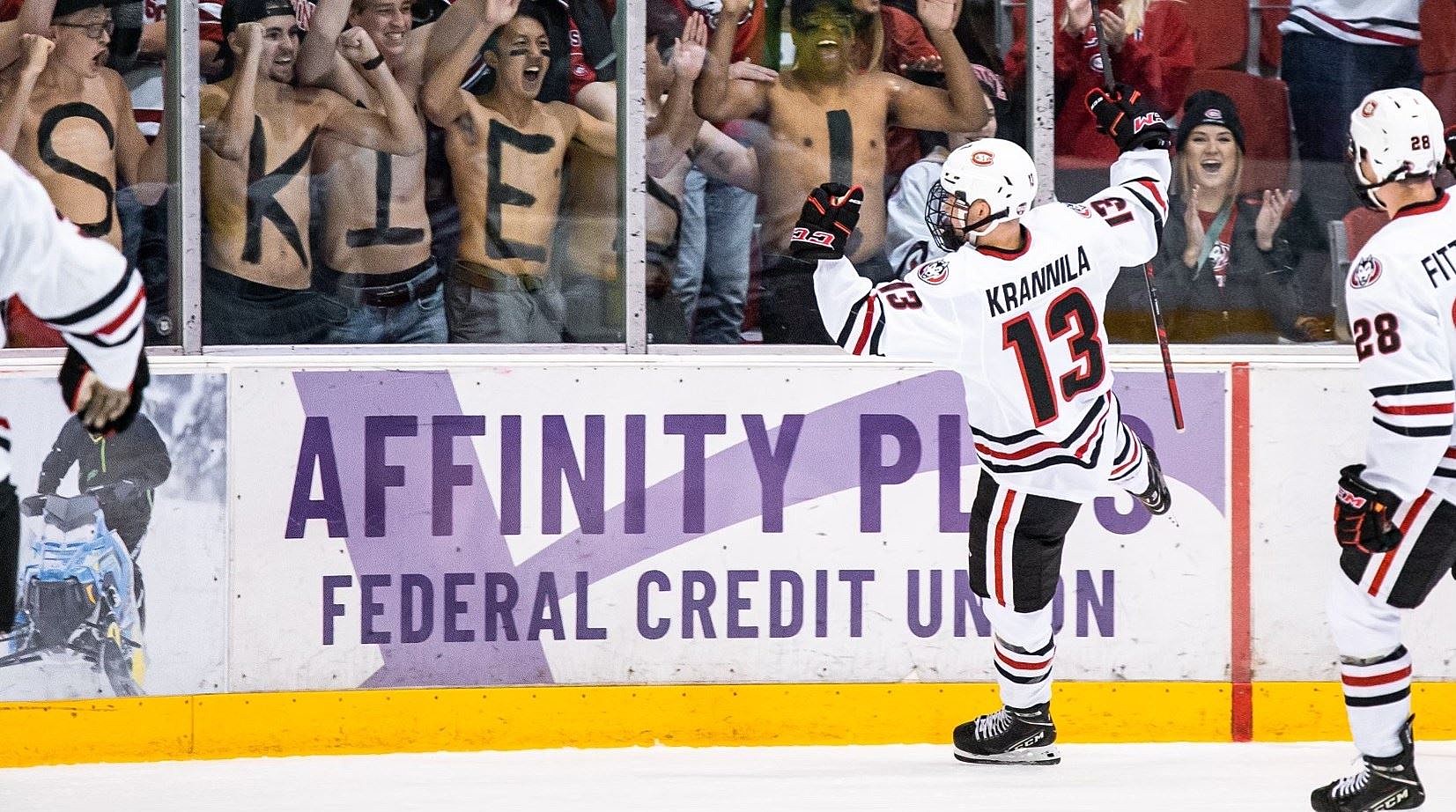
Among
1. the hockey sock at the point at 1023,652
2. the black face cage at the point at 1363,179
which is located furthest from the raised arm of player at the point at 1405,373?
the hockey sock at the point at 1023,652

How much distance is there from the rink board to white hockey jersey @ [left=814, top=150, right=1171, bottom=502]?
535mm

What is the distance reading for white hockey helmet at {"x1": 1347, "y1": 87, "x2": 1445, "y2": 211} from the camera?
3.70 meters

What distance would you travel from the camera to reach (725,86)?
200 inches

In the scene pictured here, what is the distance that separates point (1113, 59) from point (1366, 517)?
1948 millimetres

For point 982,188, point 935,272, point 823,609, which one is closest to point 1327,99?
point 982,188

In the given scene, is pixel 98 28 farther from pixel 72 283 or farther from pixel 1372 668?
pixel 1372 668

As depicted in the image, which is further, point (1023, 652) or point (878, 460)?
point (878, 460)

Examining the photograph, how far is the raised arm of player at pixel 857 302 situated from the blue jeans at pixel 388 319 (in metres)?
1.17

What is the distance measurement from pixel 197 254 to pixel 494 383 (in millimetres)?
807

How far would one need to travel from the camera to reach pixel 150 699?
177 inches

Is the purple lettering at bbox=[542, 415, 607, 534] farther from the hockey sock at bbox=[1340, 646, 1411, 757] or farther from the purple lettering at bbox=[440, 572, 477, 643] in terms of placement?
the hockey sock at bbox=[1340, 646, 1411, 757]

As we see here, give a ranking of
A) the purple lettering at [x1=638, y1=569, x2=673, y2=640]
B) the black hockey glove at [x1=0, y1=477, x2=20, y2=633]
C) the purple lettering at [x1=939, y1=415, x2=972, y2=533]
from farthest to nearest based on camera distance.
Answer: the purple lettering at [x1=939, y1=415, x2=972, y2=533] → the purple lettering at [x1=638, y1=569, x2=673, y2=640] → the black hockey glove at [x1=0, y1=477, x2=20, y2=633]

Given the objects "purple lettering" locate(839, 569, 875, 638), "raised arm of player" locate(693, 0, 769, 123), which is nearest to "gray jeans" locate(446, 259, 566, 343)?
"raised arm of player" locate(693, 0, 769, 123)

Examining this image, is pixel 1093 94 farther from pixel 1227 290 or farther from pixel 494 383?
pixel 494 383
